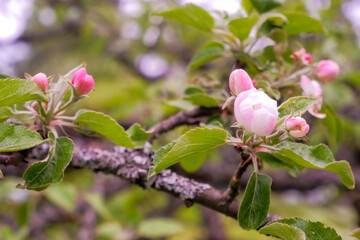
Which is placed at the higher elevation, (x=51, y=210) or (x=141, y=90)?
(x=141, y=90)

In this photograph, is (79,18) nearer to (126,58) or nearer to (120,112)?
(126,58)

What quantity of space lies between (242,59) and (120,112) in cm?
115

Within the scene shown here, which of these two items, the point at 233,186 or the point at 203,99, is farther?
the point at 203,99

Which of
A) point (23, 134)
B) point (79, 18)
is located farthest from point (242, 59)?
point (79, 18)

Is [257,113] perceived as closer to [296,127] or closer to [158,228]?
[296,127]

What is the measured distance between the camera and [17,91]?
59 centimetres

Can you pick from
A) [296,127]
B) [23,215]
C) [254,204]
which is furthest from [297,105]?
[23,215]

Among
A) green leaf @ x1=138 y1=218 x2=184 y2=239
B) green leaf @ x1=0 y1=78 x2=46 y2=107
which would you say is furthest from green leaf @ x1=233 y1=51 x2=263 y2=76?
green leaf @ x1=138 y1=218 x2=184 y2=239

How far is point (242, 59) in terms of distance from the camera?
0.82m

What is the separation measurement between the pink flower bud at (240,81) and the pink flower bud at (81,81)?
0.25 m

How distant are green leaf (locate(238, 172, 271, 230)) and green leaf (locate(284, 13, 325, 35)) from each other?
383 millimetres

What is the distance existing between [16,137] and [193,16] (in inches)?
17.9

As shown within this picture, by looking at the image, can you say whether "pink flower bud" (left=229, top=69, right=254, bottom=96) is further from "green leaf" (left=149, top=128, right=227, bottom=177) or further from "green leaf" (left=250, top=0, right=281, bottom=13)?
"green leaf" (left=250, top=0, right=281, bottom=13)

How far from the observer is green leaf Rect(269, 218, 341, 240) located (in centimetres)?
58
